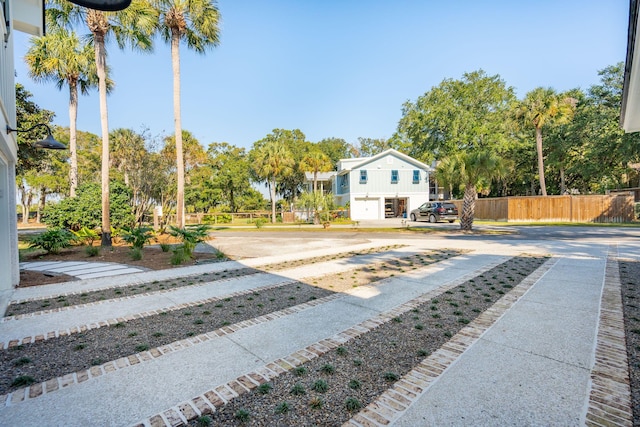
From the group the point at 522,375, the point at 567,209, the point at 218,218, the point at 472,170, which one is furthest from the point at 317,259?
the point at 218,218

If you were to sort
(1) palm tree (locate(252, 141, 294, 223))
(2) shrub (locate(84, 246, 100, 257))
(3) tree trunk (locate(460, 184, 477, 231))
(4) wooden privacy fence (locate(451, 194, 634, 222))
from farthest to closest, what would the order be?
(1) palm tree (locate(252, 141, 294, 223)), (4) wooden privacy fence (locate(451, 194, 634, 222)), (3) tree trunk (locate(460, 184, 477, 231)), (2) shrub (locate(84, 246, 100, 257))

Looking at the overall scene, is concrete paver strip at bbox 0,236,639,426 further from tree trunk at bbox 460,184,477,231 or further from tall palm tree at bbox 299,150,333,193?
tall palm tree at bbox 299,150,333,193

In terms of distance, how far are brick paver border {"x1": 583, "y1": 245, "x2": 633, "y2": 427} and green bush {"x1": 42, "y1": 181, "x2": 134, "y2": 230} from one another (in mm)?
15635

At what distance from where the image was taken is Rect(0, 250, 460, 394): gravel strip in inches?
105

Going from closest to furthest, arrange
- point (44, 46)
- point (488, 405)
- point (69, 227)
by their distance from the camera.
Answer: point (488, 405)
point (69, 227)
point (44, 46)

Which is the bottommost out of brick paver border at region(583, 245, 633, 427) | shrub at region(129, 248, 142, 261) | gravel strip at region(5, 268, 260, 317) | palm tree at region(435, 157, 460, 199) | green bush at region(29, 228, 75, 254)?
brick paver border at region(583, 245, 633, 427)

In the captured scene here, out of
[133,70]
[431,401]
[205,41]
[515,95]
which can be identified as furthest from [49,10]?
[515,95]

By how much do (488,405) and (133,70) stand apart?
738 inches

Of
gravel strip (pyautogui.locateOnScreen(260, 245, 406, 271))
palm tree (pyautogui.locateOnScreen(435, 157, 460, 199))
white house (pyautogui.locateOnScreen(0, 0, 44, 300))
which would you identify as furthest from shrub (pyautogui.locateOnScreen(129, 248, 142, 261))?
palm tree (pyautogui.locateOnScreen(435, 157, 460, 199))

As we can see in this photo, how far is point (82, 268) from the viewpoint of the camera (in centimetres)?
724

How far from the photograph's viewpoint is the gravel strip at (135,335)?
2670 millimetres

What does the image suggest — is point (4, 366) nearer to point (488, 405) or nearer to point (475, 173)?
point (488, 405)

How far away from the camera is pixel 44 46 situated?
576 inches

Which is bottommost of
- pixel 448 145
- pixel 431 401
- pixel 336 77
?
pixel 431 401
